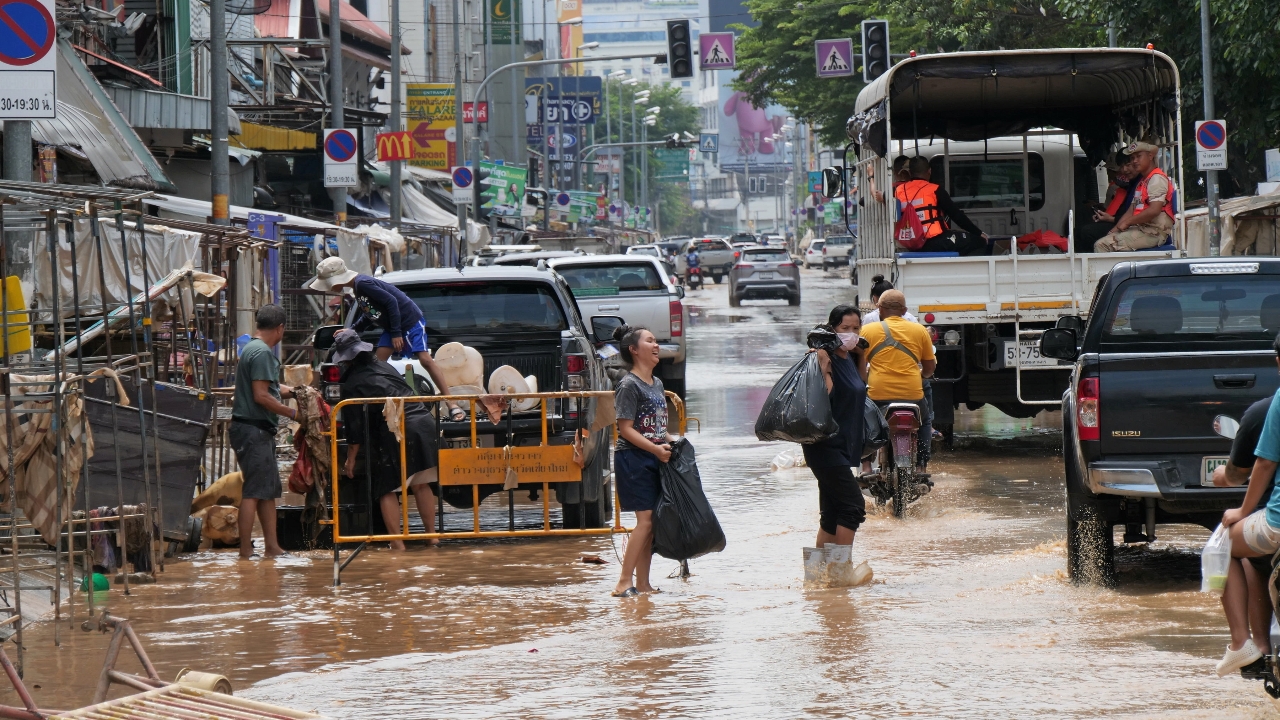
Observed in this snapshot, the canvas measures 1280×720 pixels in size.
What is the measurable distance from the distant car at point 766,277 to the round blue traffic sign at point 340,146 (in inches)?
903

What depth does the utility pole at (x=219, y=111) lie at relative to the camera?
1783cm

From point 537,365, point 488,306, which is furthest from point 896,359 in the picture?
point 488,306

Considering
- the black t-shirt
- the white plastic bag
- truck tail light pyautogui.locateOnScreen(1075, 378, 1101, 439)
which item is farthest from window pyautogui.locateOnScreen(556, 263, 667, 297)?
the black t-shirt

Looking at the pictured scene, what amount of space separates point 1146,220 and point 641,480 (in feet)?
25.4

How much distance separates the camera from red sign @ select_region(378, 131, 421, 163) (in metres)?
28.3

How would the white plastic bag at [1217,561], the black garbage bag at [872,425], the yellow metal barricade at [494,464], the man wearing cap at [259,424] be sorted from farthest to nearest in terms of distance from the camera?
the man wearing cap at [259,424] < the black garbage bag at [872,425] < the yellow metal barricade at [494,464] < the white plastic bag at [1217,561]

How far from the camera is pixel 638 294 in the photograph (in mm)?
20859

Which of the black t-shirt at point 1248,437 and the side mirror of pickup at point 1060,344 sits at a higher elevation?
the side mirror of pickup at point 1060,344

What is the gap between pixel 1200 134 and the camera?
24.8 meters

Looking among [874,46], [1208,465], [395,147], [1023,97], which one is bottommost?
[1208,465]

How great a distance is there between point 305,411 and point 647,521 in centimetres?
283

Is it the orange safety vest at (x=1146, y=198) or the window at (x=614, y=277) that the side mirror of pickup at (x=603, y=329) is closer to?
the orange safety vest at (x=1146, y=198)

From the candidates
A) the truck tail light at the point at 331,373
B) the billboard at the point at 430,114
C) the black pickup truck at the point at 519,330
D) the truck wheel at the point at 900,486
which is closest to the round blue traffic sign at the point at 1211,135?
the truck wheel at the point at 900,486

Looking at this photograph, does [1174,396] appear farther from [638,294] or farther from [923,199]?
[638,294]
